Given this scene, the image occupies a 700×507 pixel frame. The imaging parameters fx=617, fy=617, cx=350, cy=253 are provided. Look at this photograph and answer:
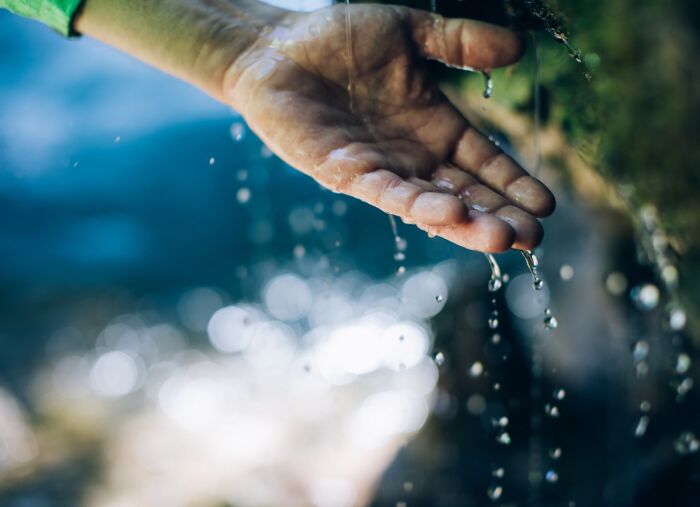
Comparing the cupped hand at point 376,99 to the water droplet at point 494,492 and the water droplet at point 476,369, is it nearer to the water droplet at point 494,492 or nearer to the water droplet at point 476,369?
the water droplet at point 494,492

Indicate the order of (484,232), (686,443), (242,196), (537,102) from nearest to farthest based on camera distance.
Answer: (484,232)
(537,102)
(686,443)
(242,196)

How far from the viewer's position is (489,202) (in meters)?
1.60

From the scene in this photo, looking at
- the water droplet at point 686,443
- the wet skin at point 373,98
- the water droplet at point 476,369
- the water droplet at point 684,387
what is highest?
the wet skin at point 373,98

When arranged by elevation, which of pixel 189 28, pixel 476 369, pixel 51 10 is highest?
pixel 189 28

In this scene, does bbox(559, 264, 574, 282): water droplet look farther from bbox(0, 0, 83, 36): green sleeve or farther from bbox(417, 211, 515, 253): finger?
bbox(0, 0, 83, 36): green sleeve

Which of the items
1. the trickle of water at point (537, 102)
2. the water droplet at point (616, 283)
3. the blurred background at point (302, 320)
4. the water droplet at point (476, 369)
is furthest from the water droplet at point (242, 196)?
the trickle of water at point (537, 102)

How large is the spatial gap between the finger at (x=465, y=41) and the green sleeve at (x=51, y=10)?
1.14m

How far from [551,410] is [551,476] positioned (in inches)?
18.1

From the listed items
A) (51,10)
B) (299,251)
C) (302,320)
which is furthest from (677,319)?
(299,251)

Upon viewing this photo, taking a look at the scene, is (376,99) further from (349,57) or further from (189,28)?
(189,28)

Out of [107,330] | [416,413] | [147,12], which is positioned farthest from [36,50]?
[147,12]

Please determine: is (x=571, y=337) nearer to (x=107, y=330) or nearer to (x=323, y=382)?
(x=323, y=382)

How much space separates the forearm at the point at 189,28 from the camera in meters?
2.05

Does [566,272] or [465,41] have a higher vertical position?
[465,41]
